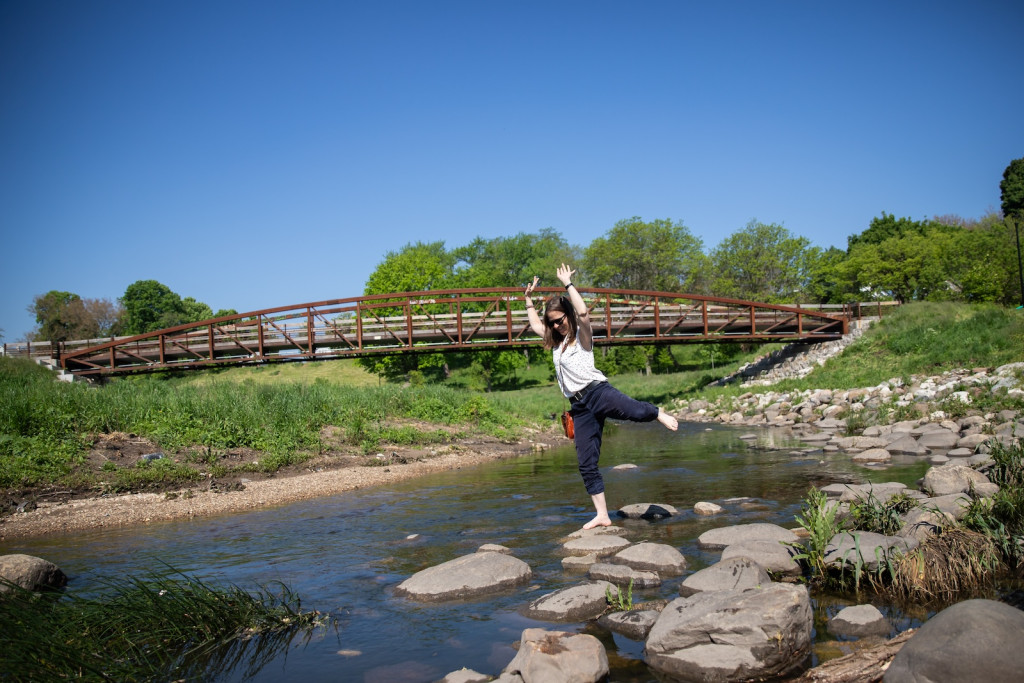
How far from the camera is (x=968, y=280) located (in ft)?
130

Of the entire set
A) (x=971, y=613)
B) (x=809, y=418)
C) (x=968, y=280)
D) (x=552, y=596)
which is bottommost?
(x=809, y=418)

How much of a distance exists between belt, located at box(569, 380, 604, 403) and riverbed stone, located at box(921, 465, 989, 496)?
4.17 meters

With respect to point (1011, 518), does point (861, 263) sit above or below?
above

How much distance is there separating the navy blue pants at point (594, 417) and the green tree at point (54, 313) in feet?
230

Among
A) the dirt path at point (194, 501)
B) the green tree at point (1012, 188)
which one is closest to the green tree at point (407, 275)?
the dirt path at point (194, 501)

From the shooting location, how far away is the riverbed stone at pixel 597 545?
6355mm

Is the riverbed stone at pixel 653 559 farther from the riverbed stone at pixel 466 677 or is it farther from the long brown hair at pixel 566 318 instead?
the riverbed stone at pixel 466 677

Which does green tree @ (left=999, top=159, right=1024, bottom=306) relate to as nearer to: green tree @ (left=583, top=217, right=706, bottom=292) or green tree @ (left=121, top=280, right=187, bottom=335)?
green tree @ (left=583, top=217, right=706, bottom=292)

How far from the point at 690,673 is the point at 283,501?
8.45 metres

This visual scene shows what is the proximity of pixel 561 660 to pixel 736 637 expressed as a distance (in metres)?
1.02

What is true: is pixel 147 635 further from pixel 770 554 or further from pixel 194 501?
pixel 194 501

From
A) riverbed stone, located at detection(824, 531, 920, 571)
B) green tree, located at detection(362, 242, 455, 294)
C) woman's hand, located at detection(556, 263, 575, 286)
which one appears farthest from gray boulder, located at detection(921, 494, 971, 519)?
green tree, located at detection(362, 242, 455, 294)

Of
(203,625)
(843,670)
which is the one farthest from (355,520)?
(843,670)

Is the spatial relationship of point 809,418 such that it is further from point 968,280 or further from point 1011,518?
point 968,280
